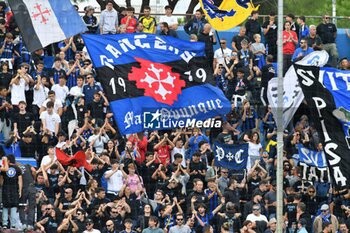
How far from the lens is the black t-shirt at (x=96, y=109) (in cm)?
3045

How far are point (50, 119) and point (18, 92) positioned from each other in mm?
1069

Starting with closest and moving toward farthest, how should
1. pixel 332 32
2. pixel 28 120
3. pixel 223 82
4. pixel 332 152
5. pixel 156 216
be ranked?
pixel 332 152, pixel 156 216, pixel 28 120, pixel 223 82, pixel 332 32

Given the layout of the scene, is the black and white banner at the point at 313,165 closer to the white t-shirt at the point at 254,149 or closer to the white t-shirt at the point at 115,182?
the white t-shirt at the point at 254,149

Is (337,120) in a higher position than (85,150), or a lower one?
higher

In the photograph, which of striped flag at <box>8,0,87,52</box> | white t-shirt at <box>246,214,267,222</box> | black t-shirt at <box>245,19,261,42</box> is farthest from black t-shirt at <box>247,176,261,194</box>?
striped flag at <box>8,0,87,52</box>

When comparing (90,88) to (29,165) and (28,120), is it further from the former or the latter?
(29,165)

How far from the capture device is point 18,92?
1188 inches

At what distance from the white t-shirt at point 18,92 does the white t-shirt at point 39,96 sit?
230 millimetres

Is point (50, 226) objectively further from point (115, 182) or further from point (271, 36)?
point (271, 36)

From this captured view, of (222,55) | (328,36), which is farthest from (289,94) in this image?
(328,36)

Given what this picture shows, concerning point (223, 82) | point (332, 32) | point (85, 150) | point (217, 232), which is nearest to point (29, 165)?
point (85, 150)

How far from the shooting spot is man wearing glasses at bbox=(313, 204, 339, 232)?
2758 centimetres

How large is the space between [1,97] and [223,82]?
16.0 ft

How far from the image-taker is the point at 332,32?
112 ft
